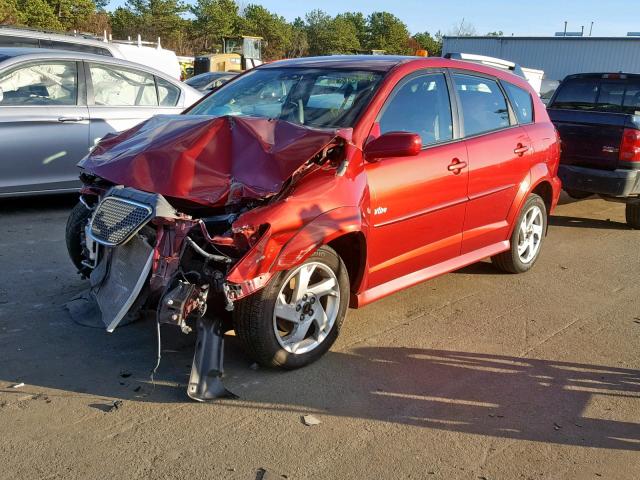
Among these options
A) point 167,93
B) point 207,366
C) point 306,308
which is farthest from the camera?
point 167,93

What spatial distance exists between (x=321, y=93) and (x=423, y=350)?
6.23 ft

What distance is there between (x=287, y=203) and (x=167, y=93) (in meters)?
5.08

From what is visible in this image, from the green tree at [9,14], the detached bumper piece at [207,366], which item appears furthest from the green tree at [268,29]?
the detached bumper piece at [207,366]

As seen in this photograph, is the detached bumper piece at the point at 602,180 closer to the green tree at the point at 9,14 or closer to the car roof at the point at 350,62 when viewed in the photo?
the car roof at the point at 350,62

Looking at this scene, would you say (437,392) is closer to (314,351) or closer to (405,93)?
(314,351)

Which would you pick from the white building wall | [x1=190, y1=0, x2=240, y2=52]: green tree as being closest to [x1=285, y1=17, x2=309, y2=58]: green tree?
[x1=190, y1=0, x2=240, y2=52]: green tree

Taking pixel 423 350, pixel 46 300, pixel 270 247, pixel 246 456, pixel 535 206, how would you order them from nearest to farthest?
pixel 246 456
pixel 270 247
pixel 423 350
pixel 46 300
pixel 535 206

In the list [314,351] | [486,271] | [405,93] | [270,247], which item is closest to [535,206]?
[486,271]

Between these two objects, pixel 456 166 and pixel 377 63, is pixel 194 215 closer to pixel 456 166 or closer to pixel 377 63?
pixel 377 63

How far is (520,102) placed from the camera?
584 cm

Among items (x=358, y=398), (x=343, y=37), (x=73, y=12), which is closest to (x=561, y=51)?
(x=358, y=398)

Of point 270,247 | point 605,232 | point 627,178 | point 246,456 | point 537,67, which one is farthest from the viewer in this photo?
point 537,67

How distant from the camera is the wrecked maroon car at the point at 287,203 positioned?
3418 mm

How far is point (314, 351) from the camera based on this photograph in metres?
3.95
